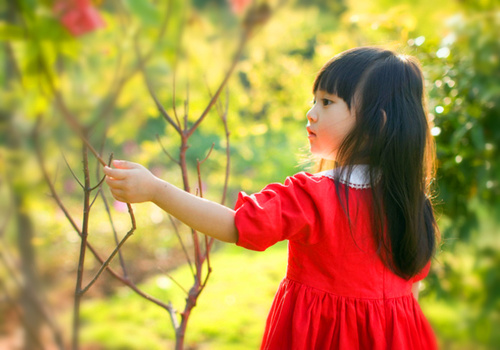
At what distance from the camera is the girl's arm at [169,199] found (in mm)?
578

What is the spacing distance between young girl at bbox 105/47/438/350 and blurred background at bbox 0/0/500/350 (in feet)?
0.58

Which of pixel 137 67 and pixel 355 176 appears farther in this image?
pixel 137 67

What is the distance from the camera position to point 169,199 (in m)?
0.60

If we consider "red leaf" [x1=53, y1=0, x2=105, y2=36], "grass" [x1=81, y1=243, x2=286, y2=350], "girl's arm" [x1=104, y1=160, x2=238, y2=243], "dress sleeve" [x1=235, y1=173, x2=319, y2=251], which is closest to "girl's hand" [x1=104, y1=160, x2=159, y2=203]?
"girl's arm" [x1=104, y1=160, x2=238, y2=243]

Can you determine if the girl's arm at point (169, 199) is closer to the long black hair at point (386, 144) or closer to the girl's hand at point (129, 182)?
the girl's hand at point (129, 182)

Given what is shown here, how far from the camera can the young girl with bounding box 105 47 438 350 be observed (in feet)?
2.30

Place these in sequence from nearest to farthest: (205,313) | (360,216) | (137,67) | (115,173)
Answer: (115,173) < (360,216) < (137,67) < (205,313)

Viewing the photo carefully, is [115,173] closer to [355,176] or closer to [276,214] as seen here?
[276,214]

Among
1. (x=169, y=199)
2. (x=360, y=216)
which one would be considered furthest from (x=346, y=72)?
(x=169, y=199)

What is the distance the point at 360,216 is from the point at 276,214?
5.8 inches

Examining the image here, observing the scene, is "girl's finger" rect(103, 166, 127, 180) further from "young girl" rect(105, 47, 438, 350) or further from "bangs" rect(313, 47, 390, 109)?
"bangs" rect(313, 47, 390, 109)

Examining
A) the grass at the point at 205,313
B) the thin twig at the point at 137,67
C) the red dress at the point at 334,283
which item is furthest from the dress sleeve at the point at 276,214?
the grass at the point at 205,313

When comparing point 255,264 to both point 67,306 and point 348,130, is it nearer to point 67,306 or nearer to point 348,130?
point 67,306

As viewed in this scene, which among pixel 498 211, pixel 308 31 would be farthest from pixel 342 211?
pixel 308 31
